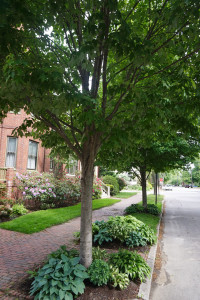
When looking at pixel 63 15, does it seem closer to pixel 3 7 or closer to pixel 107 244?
pixel 3 7

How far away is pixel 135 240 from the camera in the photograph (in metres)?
6.48

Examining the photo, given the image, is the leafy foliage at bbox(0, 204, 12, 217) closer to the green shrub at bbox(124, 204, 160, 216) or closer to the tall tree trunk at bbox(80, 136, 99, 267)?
the green shrub at bbox(124, 204, 160, 216)

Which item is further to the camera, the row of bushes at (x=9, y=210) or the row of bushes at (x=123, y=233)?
the row of bushes at (x=9, y=210)

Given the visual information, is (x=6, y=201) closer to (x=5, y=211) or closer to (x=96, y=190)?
(x=5, y=211)

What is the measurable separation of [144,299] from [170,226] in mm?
7296

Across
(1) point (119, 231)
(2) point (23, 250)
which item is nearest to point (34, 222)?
(2) point (23, 250)

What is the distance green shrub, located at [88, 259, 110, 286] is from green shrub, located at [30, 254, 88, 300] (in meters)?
0.15

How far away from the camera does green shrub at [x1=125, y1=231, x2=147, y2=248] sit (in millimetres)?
6412

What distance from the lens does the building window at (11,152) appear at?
1508cm

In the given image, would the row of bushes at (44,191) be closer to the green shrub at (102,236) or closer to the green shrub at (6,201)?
the green shrub at (6,201)

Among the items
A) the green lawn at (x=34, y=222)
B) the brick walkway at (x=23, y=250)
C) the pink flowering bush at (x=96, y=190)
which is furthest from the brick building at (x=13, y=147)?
the brick walkway at (x=23, y=250)

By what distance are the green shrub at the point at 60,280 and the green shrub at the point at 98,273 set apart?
0.49 feet

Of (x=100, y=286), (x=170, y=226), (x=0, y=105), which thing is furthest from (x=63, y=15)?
(x=170, y=226)

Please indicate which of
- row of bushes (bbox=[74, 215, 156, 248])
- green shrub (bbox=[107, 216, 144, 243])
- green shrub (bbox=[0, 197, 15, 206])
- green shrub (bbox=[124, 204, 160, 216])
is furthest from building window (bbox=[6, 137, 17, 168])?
green shrub (bbox=[107, 216, 144, 243])
